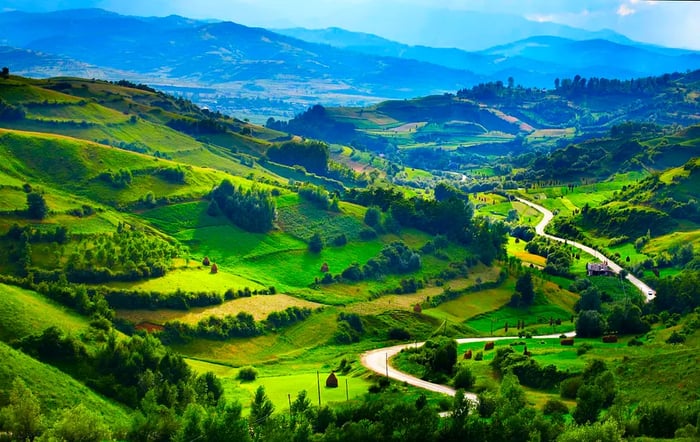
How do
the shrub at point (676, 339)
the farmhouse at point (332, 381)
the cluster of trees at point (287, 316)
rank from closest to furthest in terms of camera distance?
1. the farmhouse at point (332, 381)
2. the shrub at point (676, 339)
3. the cluster of trees at point (287, 316)

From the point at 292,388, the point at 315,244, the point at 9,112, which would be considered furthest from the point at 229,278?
the point at 9,112

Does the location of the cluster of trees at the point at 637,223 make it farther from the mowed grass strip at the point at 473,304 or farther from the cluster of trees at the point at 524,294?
the cluster of trees at the point at 524,294

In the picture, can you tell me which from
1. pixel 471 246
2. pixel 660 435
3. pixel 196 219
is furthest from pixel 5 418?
pixel 471 246

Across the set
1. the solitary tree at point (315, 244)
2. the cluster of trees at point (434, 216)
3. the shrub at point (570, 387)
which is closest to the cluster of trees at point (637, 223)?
the cluster of trees at point (434, 216)

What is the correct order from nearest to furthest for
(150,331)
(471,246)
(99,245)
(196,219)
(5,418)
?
(5,418)
(150,331)
(99,245)
(196,219)
(471,246)

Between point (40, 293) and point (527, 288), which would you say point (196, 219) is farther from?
point (527, 288)

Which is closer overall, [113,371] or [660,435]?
[660,435]

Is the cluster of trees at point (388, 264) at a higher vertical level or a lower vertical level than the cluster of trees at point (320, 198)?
lower
